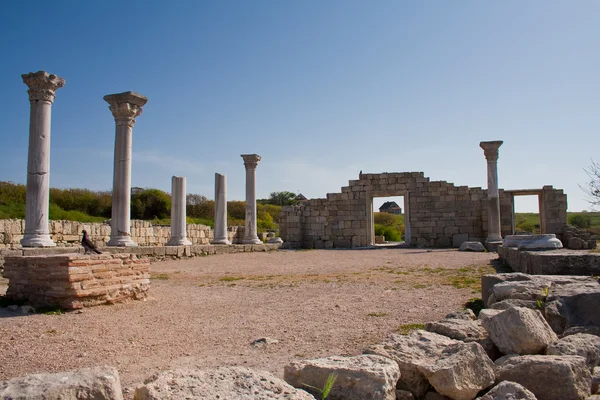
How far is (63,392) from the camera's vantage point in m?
2.52

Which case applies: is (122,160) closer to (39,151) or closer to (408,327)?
(39,151)

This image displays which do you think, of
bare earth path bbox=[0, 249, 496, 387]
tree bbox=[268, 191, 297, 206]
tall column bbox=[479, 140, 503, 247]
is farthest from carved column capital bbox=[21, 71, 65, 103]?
tree bbox=[268, 191, 297, 206]

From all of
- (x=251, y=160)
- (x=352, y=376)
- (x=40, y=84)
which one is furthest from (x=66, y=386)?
(x=251, y=160)

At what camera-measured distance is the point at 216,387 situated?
279 centimetres

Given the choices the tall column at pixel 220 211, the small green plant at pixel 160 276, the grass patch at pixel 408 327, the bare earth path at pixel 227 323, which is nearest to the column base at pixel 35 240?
the small green plant at pixel 160 276

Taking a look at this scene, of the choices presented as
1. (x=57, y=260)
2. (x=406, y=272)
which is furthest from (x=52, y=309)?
(x=406, y=272)

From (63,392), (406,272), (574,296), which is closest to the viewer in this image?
(63,392)

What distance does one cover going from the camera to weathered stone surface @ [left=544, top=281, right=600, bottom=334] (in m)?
4.49

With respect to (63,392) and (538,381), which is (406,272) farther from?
(63,392)

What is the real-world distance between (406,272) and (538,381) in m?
8.33

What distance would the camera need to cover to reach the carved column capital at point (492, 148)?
21.4 meters

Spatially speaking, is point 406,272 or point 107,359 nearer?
point 107,359

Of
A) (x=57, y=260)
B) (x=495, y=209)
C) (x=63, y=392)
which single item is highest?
(x=495, y=209)

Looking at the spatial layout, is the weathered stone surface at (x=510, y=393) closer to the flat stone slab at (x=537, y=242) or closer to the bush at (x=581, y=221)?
the flat stone slab at (x=537, y=242)
